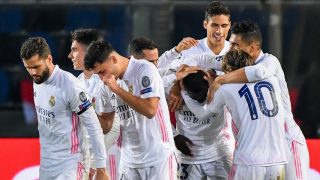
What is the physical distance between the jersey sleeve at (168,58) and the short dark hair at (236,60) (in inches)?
38.5

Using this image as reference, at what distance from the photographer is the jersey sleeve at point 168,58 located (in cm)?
922

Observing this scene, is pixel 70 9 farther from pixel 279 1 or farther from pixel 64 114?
pixel 64 114

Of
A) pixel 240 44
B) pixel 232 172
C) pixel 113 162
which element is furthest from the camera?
pixel 113 162

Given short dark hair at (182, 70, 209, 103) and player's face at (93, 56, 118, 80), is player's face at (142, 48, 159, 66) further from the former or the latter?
player's face at (93, 56, 118, 80)

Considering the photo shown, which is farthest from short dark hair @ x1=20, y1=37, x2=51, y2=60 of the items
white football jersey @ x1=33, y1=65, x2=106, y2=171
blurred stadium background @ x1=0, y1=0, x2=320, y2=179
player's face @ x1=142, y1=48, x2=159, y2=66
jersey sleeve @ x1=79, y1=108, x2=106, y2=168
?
blurred stadium background @ x1=0, y1=0, x2=320, y2=179

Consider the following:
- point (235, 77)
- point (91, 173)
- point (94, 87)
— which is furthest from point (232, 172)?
point (94, 87)

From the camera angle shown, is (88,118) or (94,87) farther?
(94,87)

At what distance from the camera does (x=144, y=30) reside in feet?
50.3

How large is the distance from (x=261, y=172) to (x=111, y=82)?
47.8 inches

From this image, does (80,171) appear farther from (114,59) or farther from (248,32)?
(248,32)

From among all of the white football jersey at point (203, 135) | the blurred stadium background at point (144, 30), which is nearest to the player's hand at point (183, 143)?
the white football jersey at point (203, 135)

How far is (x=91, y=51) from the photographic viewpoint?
7.94 m

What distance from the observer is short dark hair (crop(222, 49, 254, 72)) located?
26.9 ft

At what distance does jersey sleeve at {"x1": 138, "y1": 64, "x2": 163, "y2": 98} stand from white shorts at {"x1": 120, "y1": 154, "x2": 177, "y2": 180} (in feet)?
1.68
